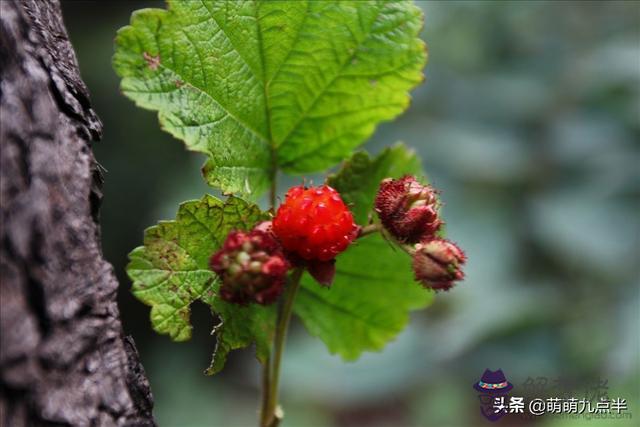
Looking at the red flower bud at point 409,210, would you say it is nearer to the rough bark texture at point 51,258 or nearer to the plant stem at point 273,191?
the plant stem at point 273,191

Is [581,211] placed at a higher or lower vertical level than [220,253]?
lower

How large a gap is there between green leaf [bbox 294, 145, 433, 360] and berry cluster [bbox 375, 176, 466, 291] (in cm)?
23

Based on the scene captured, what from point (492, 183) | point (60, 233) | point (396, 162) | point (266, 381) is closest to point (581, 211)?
point (492, 183)

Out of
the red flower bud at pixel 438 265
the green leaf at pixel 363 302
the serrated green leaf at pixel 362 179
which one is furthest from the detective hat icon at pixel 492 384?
the red flower bud at pixel 438 265

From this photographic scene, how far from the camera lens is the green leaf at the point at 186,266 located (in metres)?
1.12

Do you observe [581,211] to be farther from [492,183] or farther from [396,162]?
[396,162]

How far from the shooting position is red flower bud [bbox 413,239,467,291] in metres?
1.12

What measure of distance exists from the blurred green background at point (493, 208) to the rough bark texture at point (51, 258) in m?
2.43

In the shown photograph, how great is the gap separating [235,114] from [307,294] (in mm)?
398

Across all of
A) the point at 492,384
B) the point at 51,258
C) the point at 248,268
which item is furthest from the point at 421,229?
the point at 492,384

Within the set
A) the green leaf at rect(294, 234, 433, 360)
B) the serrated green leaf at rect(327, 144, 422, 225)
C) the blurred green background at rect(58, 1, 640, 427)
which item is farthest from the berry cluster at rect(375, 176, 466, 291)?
the blurred green background at rect(58, 1, 640, 427)

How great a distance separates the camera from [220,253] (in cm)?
108

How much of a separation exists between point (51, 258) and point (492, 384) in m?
1.17

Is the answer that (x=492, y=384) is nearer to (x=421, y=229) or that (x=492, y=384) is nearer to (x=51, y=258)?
(x=421, y=229)
